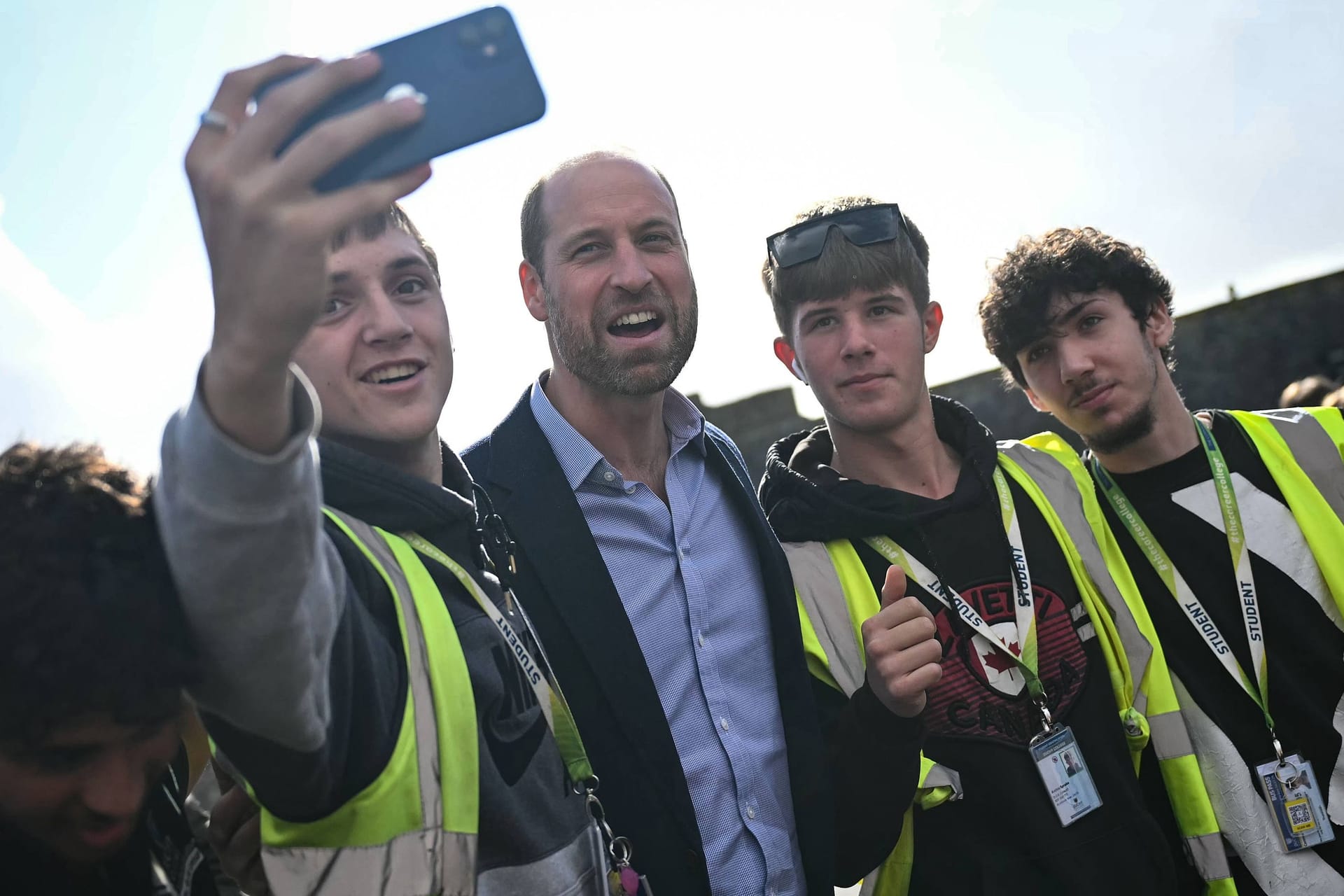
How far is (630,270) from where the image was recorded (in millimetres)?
2549

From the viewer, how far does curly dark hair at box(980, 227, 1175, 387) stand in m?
3.37

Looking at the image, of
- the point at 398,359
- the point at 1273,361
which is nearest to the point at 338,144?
the point at 398,359

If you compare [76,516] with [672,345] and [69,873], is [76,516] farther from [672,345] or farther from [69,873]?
A: [672,345]

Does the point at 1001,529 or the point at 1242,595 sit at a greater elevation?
the point at 1001,529

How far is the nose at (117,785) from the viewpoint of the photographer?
111 centimetres

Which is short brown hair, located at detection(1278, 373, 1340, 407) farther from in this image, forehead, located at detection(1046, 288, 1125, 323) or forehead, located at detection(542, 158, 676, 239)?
forehead, located at detection(542, 158, 676, 239)

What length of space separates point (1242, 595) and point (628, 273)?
217 cm

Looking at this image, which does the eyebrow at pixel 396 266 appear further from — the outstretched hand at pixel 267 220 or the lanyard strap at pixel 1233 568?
the lanyard strap at pixel 1233 568

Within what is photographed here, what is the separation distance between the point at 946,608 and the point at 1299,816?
1.19m

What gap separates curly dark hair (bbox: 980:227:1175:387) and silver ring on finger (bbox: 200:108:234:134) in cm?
305

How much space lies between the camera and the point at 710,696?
7.22ft

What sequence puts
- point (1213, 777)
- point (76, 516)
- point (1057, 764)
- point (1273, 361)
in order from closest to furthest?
point (76, 516), point (1057, 764), point (1213, 777), point (1273, 361)

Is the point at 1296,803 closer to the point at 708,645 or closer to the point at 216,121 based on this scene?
the point at 708,645

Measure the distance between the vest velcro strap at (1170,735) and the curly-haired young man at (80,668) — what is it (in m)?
2.60
